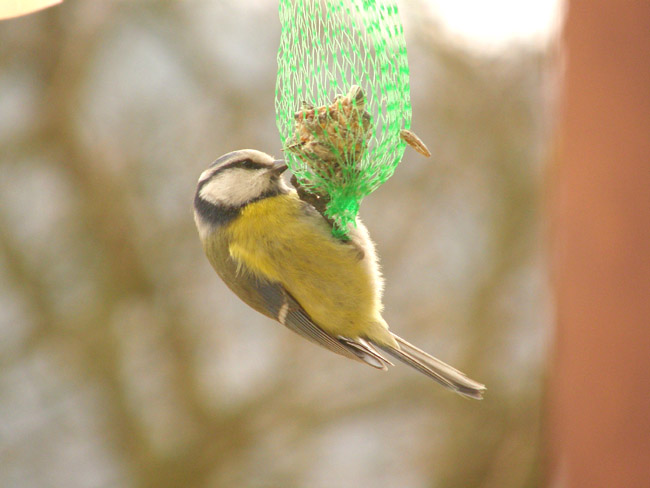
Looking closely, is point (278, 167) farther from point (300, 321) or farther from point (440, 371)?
point (440, 371)

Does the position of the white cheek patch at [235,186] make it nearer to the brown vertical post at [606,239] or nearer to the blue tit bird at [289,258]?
the blue tit bird at [289,258]

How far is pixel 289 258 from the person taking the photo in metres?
1.38

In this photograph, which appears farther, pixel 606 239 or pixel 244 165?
pixel 606 239

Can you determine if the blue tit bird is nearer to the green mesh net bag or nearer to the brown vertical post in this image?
the green mesh net bag

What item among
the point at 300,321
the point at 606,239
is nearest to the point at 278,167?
the point at 300,321

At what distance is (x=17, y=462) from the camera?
290cm

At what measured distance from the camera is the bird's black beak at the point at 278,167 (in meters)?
1.36

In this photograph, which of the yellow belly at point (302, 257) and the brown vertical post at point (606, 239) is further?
the brown vertical post at point (606, 239)

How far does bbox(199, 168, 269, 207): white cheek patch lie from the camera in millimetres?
1394

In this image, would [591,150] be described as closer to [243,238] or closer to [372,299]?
[372,299]

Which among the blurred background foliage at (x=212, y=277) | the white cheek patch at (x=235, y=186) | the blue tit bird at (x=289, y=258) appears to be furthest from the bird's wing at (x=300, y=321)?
the blurred background foliage at (x=212, y=277)

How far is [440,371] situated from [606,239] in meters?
0.61

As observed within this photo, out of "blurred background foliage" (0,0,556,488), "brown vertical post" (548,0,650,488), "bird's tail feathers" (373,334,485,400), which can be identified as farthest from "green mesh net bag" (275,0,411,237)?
"blurred background foliage" (0,0,556,488)

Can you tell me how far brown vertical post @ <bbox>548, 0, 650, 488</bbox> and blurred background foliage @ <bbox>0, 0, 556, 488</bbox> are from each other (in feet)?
2.15
